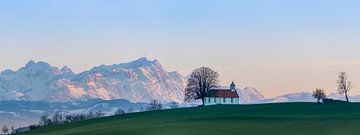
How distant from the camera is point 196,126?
9575 cm

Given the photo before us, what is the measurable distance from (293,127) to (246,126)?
6.78 m

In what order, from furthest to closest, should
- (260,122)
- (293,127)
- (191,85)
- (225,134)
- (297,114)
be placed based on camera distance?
(191,85), (297,114), (260,122), (293,127), (225,134)

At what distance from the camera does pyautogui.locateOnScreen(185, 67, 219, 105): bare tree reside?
574 feet

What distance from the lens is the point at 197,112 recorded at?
141625 mm

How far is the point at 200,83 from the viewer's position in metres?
176

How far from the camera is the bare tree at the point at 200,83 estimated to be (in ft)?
574

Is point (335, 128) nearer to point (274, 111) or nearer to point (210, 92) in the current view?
point (274, 111)

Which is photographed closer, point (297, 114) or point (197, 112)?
point (297, 114)

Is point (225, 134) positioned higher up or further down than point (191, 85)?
further down

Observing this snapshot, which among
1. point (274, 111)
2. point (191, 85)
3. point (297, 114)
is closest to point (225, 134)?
point (297, 114)

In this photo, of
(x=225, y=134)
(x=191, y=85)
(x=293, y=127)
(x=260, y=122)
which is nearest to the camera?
(x=225, y=134)

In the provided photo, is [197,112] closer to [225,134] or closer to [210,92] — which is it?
[210,92]

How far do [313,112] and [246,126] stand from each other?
105 feet

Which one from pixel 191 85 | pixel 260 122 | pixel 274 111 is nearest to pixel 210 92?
pixel 191 85
